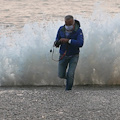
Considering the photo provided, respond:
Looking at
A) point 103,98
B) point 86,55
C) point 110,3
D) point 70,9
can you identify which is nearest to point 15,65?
point 86,55

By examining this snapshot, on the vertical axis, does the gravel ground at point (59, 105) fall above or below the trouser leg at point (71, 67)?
below

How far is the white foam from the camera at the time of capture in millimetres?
11375

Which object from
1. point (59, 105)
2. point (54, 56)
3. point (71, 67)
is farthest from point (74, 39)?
point (54, 56)

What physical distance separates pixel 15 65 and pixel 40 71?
0.85m

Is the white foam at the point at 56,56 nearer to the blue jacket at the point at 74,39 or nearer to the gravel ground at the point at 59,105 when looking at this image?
the blue jacket at the point at 74,39

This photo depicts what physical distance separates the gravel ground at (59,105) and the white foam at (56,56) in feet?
9.78

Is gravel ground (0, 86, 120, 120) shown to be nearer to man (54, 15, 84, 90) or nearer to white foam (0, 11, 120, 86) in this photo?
man (54, 15, 84, 90)

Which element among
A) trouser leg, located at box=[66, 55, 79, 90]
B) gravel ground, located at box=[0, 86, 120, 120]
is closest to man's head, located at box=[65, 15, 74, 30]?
trouser leg, located at box=[66, 55, 79, 90]

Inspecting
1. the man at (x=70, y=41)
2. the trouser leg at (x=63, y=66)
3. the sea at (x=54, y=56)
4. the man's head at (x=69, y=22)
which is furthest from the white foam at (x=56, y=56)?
the man's head at (x=69, y=22)

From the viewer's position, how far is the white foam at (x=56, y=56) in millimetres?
11375

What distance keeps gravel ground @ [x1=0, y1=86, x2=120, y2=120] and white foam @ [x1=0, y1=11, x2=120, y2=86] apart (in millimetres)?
2980

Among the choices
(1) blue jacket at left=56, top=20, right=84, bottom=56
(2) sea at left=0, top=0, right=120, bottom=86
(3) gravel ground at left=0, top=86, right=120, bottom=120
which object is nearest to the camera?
(3) gravel ground at left=0, top=86, right=120, bottom=120

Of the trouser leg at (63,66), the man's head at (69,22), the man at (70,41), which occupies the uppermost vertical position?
the man's head at (69,22)

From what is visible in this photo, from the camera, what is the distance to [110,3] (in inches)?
1303
